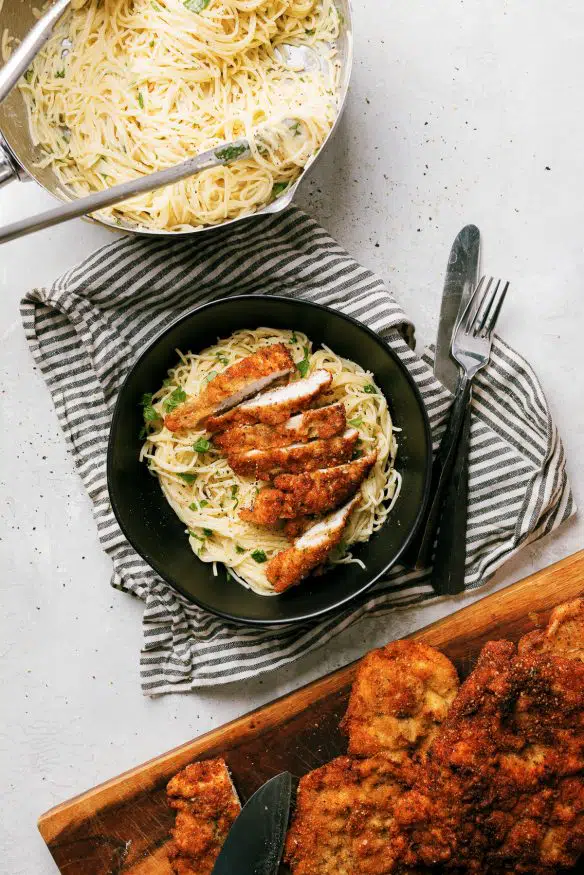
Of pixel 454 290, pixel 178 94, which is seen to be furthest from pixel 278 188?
pixel 454 290

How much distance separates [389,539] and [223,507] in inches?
36.1

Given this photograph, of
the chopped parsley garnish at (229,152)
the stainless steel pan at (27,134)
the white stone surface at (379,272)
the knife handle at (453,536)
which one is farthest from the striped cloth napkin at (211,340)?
the chopped parsley garnish at (229,152)

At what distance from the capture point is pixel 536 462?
4301 millimetres

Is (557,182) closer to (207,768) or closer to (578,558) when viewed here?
(578,558)

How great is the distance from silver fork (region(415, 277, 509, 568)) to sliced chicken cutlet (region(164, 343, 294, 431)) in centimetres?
100

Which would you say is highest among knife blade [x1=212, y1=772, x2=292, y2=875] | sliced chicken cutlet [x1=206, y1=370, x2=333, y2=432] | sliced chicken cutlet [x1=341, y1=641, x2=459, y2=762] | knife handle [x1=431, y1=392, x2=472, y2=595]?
sliced chicken cutlet [x1=206, y1=370, x2=333, y2=432]

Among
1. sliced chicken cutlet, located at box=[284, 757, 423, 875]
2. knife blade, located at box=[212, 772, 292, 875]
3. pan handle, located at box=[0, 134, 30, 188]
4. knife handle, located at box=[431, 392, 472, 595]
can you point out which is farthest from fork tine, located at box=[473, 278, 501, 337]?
knife blade, located at box=[212, 772, 292, 875]

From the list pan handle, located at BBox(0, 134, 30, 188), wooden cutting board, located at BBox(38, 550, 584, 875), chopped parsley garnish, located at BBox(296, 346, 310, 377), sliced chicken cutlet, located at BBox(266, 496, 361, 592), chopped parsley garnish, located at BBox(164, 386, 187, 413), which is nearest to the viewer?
pan handle, located at BBox(0, 134, 30, 188)

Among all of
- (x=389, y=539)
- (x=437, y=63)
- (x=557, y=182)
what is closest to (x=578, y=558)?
(x=389, y=539)

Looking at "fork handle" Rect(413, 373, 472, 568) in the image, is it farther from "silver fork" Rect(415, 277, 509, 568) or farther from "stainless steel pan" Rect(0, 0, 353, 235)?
"stainless steel pan" Rect(0, 0, 353, 235)

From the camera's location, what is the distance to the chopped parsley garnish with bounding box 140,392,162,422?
162 inches

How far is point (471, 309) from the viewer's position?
14.3ft

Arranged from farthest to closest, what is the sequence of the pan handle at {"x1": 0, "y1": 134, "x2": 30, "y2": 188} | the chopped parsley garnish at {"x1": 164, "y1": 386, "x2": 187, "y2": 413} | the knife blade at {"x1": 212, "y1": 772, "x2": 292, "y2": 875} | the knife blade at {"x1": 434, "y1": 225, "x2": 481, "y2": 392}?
the knife blade at {"x1": 434, "y1": 225, "x2": 481, "y2": 392} < the chopped parsley garnish at {"x1": 164, "y1": 386, "x2": 187, "y2": 413} < the knife blade at {"x1": 212, "y1": 772, "x2": 292, "y2": 875} < the pan handle at {"x1": 0, "y1": 134, "x2": 30, "y2": 188}

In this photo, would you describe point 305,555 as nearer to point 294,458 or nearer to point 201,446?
point 294,458
